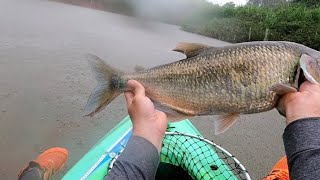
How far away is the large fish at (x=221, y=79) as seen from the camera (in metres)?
1.91

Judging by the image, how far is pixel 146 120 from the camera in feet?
6.00

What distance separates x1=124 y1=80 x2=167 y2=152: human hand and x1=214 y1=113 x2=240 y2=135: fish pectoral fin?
328 mm

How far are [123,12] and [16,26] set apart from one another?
1252 centimetres

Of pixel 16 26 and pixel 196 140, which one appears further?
pixel 16 26

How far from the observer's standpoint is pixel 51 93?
6809 mm

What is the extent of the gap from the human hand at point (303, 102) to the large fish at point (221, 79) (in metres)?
0.04

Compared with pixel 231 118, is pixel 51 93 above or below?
below

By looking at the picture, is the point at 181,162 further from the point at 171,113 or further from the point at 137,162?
the point at 137,162

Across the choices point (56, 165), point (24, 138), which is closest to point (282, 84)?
point (56, 165)

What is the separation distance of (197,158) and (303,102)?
4.78ft

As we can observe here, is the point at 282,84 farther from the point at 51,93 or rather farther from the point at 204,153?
the point at 51,93

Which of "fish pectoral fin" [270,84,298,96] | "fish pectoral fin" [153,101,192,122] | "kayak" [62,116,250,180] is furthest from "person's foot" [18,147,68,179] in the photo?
"fish pectoral fin" [270,84,298,96]

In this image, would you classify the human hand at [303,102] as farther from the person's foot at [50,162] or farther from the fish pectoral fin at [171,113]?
the person's foot at [50,162]

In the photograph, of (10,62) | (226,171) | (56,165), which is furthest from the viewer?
(10,62)
